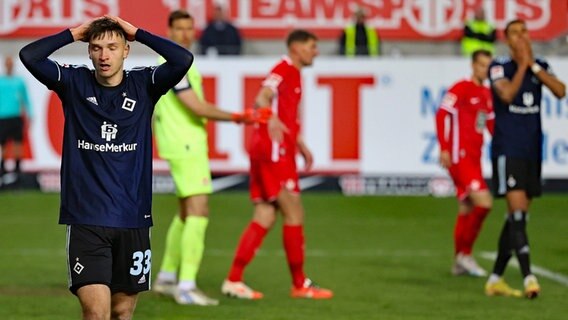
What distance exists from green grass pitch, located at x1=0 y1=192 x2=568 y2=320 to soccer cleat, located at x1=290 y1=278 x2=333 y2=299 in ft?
0.33

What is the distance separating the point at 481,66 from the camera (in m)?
13.7

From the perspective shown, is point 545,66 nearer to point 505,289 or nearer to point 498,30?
point 505,289

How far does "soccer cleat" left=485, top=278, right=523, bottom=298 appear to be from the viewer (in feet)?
37.4

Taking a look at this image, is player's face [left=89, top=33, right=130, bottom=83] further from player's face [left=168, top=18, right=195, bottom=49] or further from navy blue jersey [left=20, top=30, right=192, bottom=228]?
player's face [left=168, top=18, right=195, bottom=49]

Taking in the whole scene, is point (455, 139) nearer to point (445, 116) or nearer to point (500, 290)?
point (445, 116)

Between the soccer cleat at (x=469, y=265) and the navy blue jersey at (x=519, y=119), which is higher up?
the navy blue jersey at (x=519, y=119)

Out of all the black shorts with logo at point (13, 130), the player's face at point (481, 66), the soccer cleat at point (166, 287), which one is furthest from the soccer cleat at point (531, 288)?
the black shorts with logo at point (13, 130)

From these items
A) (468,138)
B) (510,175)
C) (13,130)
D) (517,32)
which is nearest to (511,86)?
(517,32)

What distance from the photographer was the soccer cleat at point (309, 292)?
11.3 metres

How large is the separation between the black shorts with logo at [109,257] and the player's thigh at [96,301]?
0.03m

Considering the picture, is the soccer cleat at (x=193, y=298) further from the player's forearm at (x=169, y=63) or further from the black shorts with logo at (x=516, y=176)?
the player's forearm at (x=169, y=63)

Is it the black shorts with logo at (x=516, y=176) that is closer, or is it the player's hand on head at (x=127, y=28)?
the player's hand on head at (x=127, y=28)

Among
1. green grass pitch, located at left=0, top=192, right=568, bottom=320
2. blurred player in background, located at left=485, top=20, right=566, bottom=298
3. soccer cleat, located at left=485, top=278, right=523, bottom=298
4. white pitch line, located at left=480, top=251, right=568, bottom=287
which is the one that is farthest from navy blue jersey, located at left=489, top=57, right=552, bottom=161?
white pitch line, located at left=480, top=251, right=568, bottom=287

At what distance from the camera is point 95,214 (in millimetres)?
7430
